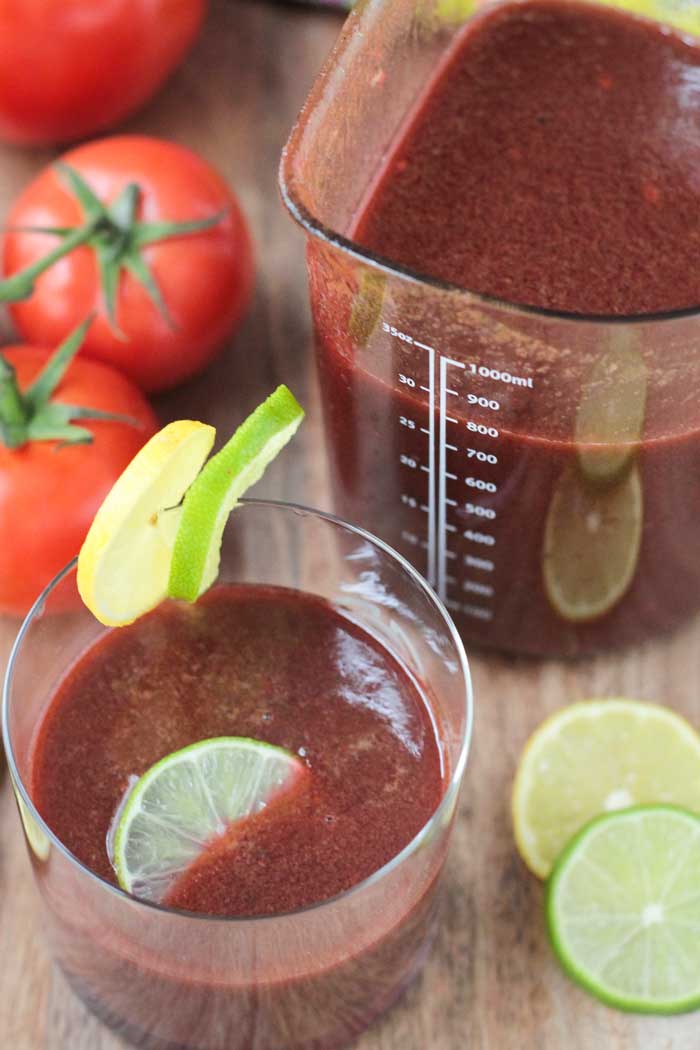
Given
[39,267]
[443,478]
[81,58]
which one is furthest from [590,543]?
[81,58]

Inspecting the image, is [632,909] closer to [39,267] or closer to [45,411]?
[45,411]

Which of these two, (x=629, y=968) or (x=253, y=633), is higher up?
(x=253, y=633)

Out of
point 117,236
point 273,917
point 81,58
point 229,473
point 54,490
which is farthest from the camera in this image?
point 81,58

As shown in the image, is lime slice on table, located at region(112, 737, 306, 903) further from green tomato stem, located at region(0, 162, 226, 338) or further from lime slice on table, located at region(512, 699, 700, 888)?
green tomato stem, located at region(0, 162, 226, 338)

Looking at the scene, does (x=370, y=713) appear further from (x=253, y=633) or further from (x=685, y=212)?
(x=685, y=212)

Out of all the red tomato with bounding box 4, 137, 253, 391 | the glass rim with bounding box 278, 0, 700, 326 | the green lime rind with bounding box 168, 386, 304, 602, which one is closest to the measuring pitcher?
the glass rim with bounding box 278, 0, 700, 326

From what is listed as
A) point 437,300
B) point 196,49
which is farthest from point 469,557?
point 196,49
